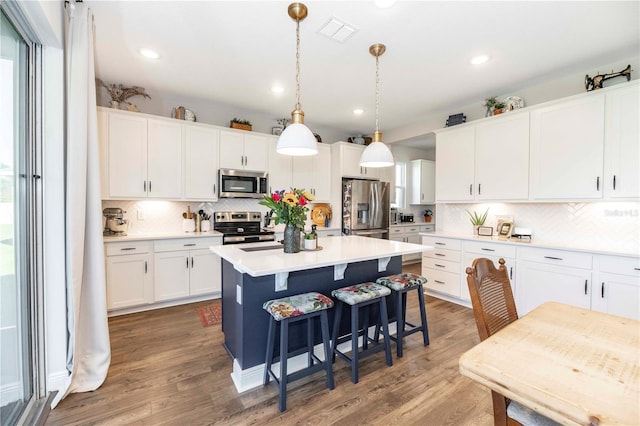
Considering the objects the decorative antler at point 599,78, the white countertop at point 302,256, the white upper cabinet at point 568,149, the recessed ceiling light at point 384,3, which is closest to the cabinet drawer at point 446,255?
the white upper cabinet at point 568,149

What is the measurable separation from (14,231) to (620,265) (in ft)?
15.2

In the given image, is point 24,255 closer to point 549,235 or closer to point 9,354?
point 9,354

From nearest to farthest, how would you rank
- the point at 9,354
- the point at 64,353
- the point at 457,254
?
the point at 9,354, the point at 64,353, the point at 457,254

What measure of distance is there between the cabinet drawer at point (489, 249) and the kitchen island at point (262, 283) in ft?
4.76

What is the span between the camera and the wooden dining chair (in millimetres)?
1119

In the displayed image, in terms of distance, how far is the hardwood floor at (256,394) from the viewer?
5.74 ft

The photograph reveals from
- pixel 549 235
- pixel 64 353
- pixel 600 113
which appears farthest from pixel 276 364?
pixel 600 113

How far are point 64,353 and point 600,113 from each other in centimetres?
498

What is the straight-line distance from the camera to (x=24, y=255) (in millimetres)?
1750

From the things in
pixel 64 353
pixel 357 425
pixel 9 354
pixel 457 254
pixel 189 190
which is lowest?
pixel 357 425

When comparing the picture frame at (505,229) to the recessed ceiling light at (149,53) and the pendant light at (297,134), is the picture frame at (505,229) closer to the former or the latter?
the pendant light at (297,134)

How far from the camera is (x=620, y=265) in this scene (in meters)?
2.58

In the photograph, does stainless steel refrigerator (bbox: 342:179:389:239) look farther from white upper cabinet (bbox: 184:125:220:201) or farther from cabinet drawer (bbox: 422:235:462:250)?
white upper cabinet (bbox: 184:125:220:201)

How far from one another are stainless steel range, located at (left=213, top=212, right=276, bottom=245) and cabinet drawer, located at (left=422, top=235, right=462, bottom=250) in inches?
88.8
